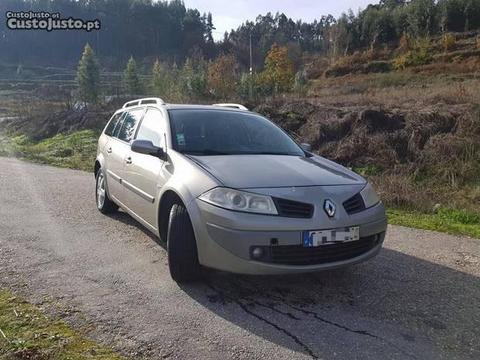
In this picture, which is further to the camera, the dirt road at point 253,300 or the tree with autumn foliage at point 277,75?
the tree with autumn foliage at point 277,75

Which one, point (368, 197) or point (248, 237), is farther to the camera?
point (368, 197)

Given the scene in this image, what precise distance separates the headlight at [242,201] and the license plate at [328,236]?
310mm

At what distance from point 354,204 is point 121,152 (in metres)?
3.06

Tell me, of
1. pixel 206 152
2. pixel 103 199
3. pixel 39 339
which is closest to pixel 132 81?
pixel 103 199

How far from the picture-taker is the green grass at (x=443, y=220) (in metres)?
5.99

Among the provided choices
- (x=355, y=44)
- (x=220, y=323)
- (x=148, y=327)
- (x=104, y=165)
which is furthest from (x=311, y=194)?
(x=355, y=44)

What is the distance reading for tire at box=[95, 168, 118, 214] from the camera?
634cm

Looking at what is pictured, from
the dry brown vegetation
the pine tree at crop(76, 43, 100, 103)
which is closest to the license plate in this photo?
the dry brown vegetation

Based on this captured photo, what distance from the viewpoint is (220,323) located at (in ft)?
10.5

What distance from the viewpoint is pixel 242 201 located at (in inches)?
137

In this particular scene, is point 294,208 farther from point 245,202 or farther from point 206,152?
point 206,152

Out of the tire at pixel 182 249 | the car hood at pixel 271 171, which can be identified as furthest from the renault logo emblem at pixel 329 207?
the tire at pixel 182 249

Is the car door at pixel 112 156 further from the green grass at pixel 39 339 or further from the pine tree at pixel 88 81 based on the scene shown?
the pine tree at pixel 88 81

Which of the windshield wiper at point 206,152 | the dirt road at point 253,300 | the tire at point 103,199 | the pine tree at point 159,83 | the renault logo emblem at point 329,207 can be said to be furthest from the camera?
the pine tree at point 159,83
